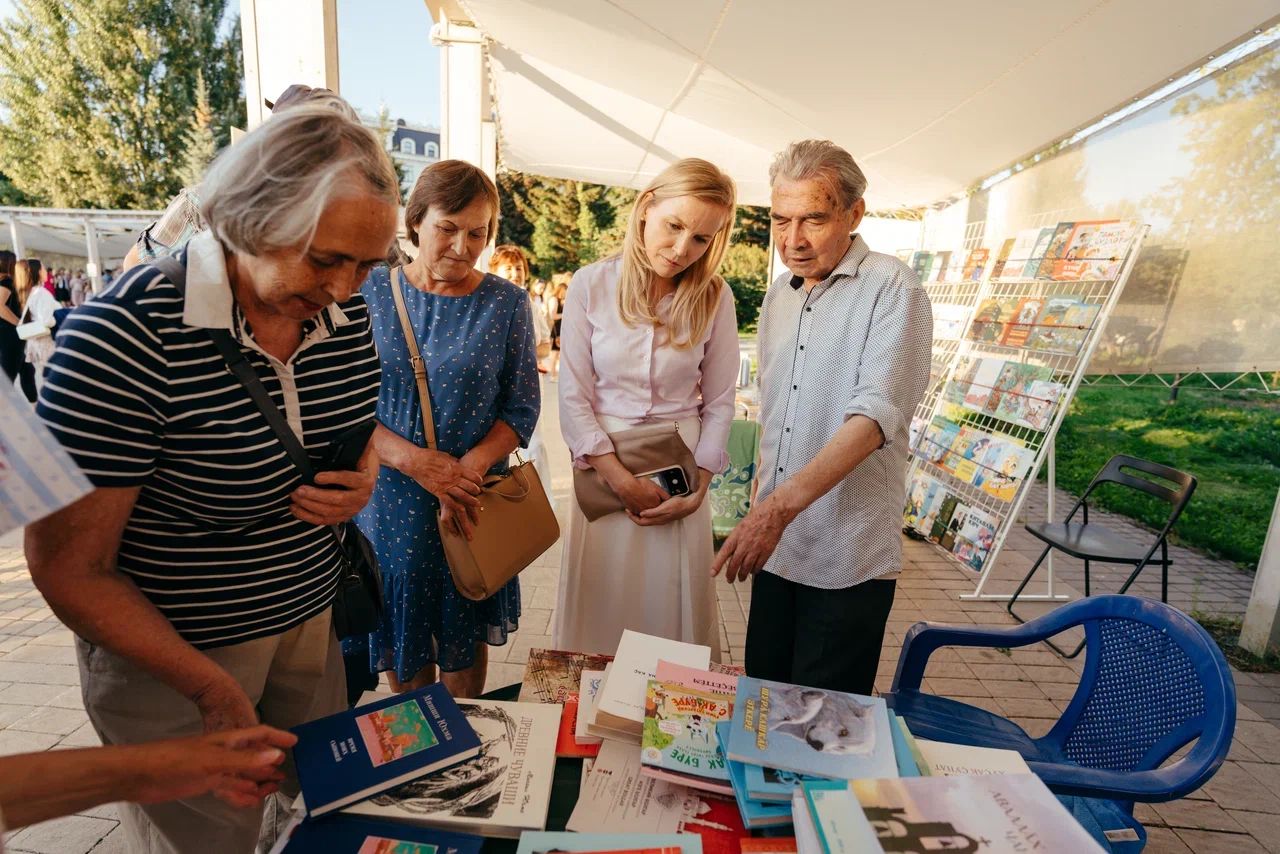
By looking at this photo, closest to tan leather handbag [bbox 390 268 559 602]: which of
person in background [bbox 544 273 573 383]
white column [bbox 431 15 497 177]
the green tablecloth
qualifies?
the green tablecloth

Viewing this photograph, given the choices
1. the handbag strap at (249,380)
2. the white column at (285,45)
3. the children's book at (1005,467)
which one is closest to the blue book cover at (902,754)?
the handbag strap at (249,380)

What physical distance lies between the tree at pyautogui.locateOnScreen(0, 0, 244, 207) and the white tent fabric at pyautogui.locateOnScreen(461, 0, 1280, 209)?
29859 mm

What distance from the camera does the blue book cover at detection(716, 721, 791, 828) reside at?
0.98 m

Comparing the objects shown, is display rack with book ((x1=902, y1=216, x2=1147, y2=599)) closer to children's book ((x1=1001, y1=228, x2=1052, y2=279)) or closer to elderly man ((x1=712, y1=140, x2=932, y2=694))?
children's book ((x1=1001, y1=228, x2=1052, y2=279))

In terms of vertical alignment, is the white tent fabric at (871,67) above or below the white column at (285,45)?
above

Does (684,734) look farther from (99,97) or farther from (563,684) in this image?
(99,97)

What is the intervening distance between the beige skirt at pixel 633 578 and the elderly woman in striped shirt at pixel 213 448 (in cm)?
90

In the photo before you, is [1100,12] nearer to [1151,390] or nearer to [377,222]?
[377,222]

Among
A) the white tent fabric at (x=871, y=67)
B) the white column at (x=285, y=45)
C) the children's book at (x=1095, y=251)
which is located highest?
the white tent fabric at (x=871, y=67)

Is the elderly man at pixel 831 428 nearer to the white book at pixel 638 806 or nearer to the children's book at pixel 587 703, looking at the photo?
the children's book at pixel 587 703

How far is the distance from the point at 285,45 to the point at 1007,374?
4538mm

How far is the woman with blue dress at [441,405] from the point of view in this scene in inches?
74.4

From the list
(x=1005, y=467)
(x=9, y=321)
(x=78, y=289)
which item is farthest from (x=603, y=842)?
(x=78, y=289)

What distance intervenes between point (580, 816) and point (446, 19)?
23.2 feet
